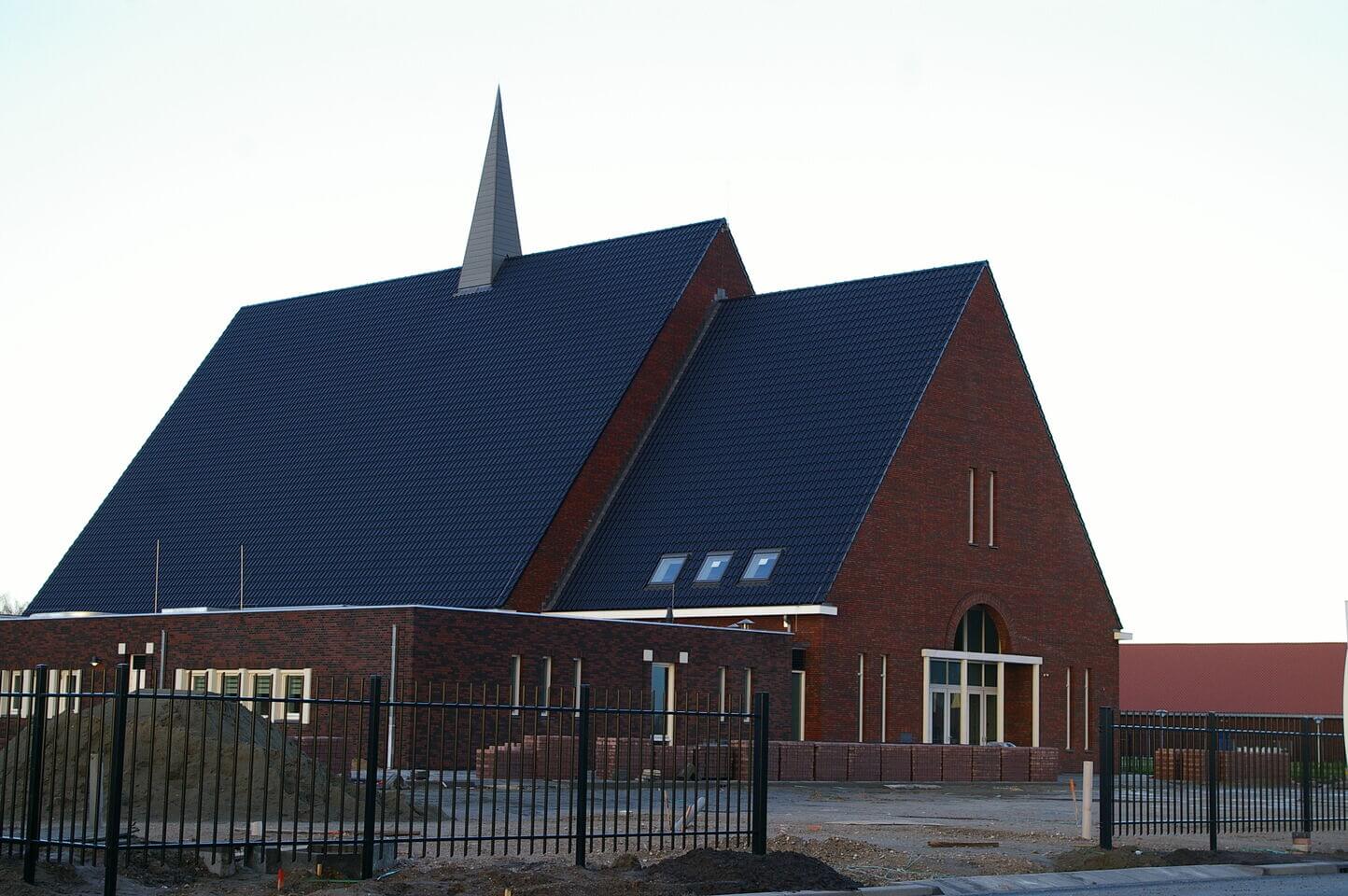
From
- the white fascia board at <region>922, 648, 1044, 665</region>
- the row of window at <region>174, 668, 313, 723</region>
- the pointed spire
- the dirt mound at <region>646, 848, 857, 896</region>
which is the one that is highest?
the pointed spire

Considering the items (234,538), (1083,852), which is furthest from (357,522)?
(1083,852)

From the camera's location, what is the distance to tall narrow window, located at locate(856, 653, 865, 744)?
39531 mm

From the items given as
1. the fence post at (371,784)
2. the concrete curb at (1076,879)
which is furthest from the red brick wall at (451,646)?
the fence post at (371,784)

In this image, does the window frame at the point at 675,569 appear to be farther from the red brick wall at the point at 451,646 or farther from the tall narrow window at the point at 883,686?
the tall narrow window at the point at 883,686

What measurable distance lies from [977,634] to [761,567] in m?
6.93

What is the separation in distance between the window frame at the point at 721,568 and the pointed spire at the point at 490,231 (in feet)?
49.0

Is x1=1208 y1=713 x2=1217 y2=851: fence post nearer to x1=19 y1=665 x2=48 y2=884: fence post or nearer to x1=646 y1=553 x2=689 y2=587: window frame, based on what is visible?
x1=19 y1=665 x2=48 y2=884: fence post

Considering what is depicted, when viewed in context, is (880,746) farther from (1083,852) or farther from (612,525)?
(1083,852)

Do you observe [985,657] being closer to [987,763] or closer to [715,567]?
[987,763]

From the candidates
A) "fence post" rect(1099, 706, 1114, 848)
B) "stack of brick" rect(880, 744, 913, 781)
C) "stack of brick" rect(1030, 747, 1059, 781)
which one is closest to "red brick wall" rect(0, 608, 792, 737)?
"stack of brick" rect(880, 744, 913, 781)

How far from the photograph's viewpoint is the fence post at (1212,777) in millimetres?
21406

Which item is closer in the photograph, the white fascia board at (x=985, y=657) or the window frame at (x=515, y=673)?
the window frame at (x=515, y=673)

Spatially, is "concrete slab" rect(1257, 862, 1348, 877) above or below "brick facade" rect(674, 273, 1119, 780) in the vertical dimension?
below

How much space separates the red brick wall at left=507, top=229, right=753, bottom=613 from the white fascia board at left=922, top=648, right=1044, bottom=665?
870 centimetres
